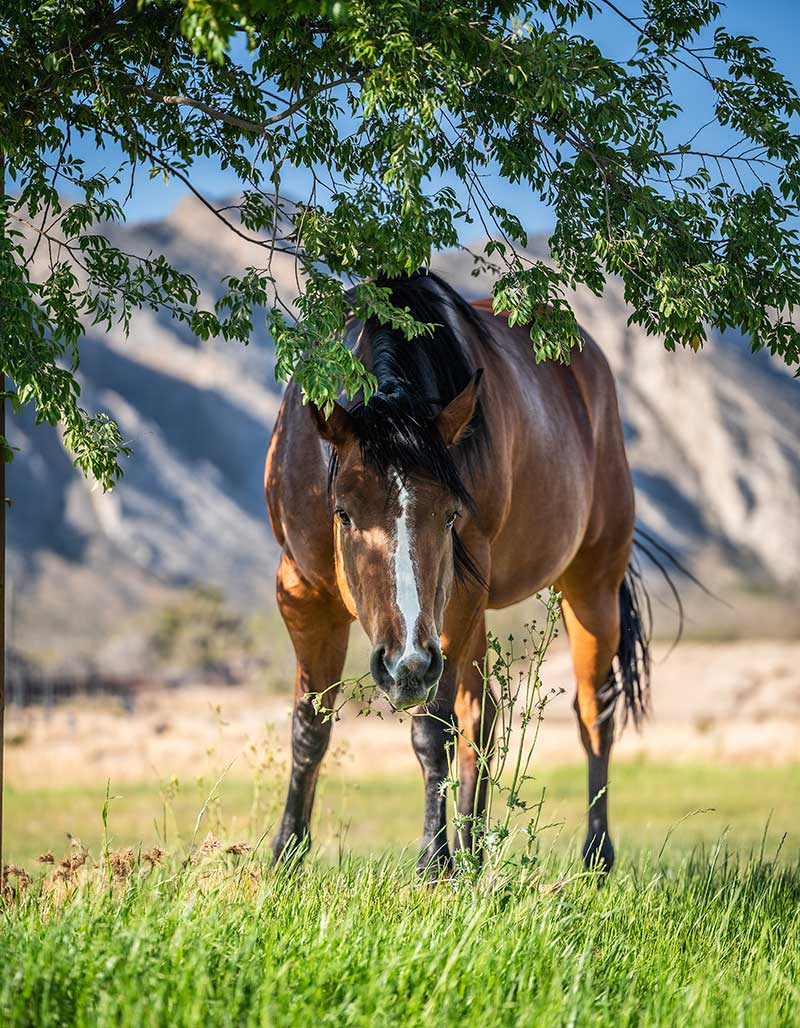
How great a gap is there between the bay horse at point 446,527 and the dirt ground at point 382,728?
13.2 m

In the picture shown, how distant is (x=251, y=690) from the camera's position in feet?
210

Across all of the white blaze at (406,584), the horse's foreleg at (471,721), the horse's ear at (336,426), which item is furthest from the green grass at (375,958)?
the horse's ear at (336,426)

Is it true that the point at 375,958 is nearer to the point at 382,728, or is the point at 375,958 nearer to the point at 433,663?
the point at 433,663

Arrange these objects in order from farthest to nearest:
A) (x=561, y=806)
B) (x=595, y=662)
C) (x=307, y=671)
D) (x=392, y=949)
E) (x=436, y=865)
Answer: (x=561, y=806) → (x=595, y=662) → (x=307, y=671) → (x=436, y=865) → (x=392, y=949)

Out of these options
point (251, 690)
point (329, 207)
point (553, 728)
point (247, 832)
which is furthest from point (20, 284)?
point (251, 690)

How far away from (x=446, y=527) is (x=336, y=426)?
23.5 inches

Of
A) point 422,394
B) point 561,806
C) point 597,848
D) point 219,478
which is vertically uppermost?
point 219,478

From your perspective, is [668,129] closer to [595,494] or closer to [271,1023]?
[595,494]

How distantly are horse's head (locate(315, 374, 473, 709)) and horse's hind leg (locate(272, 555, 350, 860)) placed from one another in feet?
3.19

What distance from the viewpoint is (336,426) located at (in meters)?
4.30

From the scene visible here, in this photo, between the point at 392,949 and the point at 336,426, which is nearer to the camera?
the point at 392,949

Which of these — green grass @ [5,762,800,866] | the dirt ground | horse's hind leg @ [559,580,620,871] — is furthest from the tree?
the dirt ground

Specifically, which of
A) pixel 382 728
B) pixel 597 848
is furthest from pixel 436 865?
pixel 382 728

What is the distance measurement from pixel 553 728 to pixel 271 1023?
164 feet
